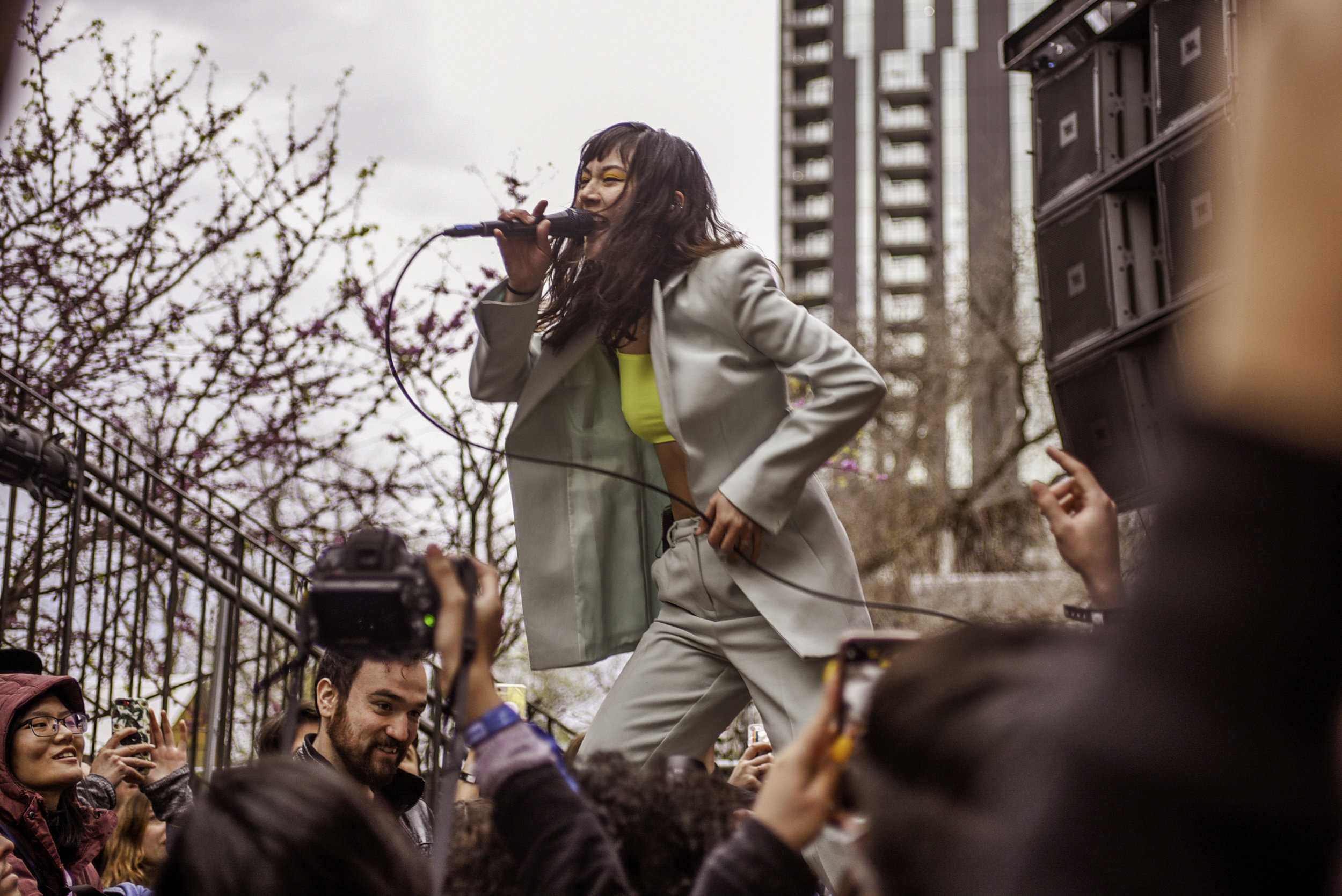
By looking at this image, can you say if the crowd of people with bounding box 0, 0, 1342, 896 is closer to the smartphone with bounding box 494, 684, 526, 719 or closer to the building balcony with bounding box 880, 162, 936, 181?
the smartphone with bounding box 494, 684, 526, 719

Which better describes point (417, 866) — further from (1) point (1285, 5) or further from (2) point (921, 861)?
(1) point (1285, 5)

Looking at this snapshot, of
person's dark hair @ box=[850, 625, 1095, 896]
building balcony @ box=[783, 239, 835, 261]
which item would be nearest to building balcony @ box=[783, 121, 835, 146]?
building balcony @ box=[783, 239, 835, 261]

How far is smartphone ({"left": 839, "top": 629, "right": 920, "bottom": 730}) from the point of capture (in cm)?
130

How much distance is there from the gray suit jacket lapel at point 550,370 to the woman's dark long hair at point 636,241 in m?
0.02

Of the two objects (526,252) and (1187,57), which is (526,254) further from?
(1187,57)

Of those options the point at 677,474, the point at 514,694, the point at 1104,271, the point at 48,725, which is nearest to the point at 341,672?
the point at 514,694

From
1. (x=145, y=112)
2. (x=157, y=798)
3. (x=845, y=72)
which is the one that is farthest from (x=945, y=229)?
(x=157, y=798)

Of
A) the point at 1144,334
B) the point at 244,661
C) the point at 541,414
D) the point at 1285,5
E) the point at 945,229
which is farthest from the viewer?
the point at 945,229

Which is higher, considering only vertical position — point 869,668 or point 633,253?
point 633,253

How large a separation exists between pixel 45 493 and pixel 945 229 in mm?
64764

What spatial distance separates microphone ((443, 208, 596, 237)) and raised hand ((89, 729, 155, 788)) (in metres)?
2.04

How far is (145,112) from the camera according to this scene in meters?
8.95

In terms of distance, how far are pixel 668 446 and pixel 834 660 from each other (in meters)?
1.47

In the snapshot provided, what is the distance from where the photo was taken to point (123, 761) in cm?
406
